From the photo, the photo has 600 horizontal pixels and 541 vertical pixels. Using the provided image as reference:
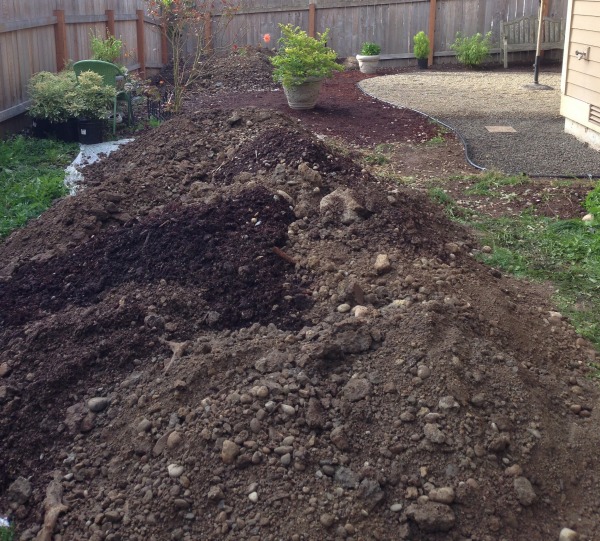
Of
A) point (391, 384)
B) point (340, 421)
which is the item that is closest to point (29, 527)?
point (340, 421)

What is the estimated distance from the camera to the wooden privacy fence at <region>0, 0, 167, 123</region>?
9414 millimetres

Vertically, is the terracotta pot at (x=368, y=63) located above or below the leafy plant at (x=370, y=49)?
below

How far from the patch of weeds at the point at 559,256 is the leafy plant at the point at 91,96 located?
211 inches

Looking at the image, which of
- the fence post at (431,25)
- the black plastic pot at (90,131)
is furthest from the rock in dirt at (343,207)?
A: the fence post at (431,25)

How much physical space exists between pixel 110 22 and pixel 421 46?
23.7 feet

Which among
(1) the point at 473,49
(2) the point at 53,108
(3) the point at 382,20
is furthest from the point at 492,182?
(3) the point at 382,20

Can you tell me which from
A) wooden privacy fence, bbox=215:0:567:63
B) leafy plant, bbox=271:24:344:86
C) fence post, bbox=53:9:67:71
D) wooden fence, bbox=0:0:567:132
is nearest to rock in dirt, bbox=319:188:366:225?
leafy plant, bbox=271:24:344:86

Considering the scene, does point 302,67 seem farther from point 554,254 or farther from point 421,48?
point 421,48

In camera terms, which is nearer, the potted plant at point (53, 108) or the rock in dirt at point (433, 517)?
the rock in dirt at point (433, 517)

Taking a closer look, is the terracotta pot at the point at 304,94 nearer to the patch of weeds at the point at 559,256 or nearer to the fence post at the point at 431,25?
the patch of weeds at the point at 559,256

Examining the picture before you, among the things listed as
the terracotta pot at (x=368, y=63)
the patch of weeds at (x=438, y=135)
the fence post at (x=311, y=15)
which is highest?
the fence post at (x=311, y=15)

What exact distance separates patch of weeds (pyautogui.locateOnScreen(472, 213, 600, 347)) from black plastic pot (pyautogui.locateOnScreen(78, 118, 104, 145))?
5.32 metres

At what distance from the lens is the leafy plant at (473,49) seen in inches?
633

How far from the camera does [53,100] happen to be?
30.4 ft
